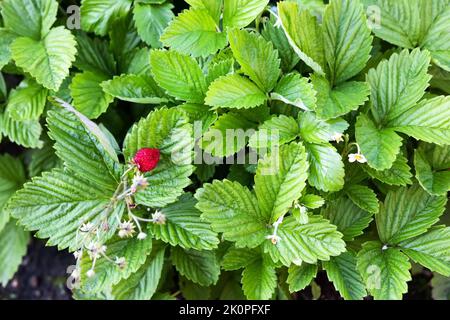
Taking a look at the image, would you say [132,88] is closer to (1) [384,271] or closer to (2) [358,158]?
(2) [358,158]

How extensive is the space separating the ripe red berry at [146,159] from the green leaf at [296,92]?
0.78ft

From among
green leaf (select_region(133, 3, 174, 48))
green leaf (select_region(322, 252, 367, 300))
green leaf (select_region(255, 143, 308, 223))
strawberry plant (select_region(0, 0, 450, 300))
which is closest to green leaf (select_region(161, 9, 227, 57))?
strawberry plant (select_region(0, 0, 450, 300))

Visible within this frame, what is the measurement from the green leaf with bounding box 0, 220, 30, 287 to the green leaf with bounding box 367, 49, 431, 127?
3.02 ft

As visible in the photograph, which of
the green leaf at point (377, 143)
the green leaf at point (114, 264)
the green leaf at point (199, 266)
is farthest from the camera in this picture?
the green leaf at point (199, 266)

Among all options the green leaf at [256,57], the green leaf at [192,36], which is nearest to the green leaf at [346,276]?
the green leaf at [256,57]

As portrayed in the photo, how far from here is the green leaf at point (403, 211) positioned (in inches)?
38.3

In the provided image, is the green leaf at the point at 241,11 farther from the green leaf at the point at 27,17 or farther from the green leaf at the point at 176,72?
the green leaf at the point at 27,17

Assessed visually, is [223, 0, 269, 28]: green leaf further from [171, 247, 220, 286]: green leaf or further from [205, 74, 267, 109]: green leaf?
[171, 247, 220, 286]: green leaf

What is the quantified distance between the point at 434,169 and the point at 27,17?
0.88 metres

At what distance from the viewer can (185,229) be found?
0.98 metres

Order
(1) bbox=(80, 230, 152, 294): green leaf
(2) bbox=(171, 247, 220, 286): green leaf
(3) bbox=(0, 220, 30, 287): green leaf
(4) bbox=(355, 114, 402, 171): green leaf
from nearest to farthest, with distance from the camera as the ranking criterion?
(4) bbox=(355, 114, 402, 171): green leaf → (1) bbox=(80, 230, 152, 294): green leaf → (2) bbox=(171, 247, 220, 286): green leaf → (3) bbox=(0, 220, 30, 287): green leaf

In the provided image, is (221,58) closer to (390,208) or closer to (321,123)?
(321,123)

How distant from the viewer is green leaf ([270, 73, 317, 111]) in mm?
890

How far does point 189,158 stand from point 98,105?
0.26 meters
